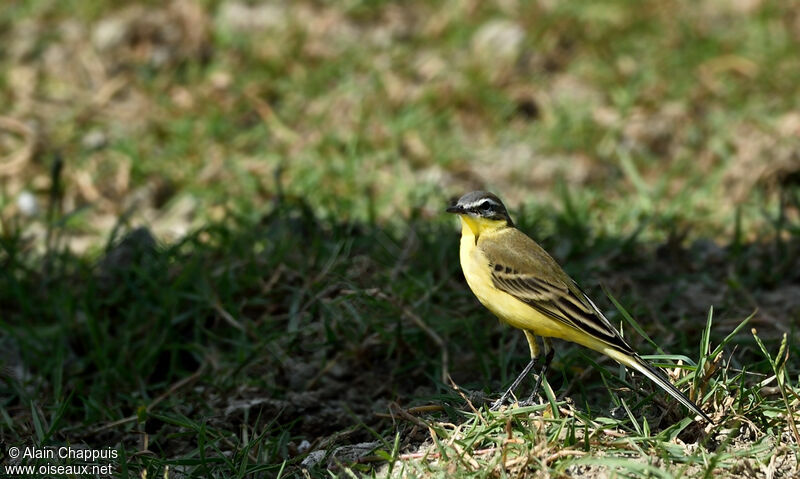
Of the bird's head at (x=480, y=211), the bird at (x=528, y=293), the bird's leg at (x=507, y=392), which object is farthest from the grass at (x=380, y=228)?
the bird's head at (x=480, y=211)

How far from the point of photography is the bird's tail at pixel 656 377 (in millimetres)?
3428

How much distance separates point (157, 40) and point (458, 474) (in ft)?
19.5

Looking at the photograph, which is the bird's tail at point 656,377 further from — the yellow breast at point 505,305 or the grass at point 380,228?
the yellow breast at point 505,305

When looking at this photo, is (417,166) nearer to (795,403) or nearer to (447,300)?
(447,300)

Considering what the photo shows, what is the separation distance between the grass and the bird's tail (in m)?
0.12

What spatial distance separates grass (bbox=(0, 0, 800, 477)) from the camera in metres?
3.79

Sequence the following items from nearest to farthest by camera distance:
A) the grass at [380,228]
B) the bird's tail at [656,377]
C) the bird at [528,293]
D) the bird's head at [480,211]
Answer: the bird's tail at [656,377]
the bird at [528,293]
the grass at [380,228]
the bird's head at [480,211]

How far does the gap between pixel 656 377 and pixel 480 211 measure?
1084 millimetres

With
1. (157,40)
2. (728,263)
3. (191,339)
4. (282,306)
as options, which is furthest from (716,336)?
(157,40)

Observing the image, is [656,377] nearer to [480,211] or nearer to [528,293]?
[528,293]

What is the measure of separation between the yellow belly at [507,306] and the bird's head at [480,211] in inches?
8.7

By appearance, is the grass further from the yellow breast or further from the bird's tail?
the yellow breast

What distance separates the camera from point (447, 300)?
201 inches

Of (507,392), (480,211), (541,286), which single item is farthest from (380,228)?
(507,392)
